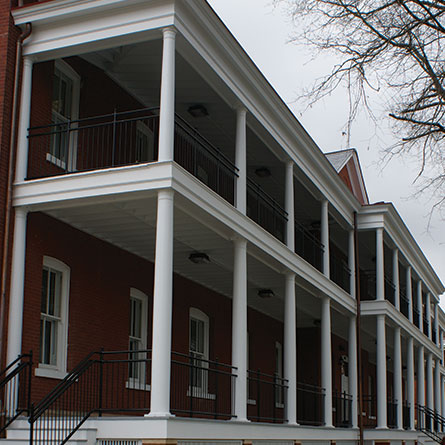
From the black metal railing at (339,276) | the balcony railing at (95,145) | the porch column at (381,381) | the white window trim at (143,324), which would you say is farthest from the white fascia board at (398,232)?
the white window trim at (143,324)

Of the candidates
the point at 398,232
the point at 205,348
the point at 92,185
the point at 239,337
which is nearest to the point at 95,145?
the point at 92,185

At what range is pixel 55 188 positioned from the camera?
12609 mm

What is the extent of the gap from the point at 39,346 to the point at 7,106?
4.12 meters

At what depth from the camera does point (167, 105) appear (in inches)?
478

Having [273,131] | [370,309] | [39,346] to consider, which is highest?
[273,131]

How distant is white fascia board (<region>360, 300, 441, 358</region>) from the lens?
79.0 ft

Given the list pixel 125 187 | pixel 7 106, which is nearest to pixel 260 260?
pixel 125 187

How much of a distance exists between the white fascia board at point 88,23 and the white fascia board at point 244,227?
100 inches

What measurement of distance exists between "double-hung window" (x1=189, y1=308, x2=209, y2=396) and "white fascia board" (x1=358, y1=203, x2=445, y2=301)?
7327 mm

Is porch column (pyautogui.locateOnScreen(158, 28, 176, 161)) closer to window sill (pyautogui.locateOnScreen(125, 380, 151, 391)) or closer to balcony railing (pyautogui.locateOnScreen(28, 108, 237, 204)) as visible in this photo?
balcony railing (pyautogui.locateOnScreen(28, 108, 237, 204))

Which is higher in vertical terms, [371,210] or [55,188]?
[371,210]

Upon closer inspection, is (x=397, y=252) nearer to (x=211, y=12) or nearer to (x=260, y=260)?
(x=260, y=260)

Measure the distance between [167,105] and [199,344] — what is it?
953cm

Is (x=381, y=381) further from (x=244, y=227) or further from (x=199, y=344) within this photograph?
(x=244, y=227)
